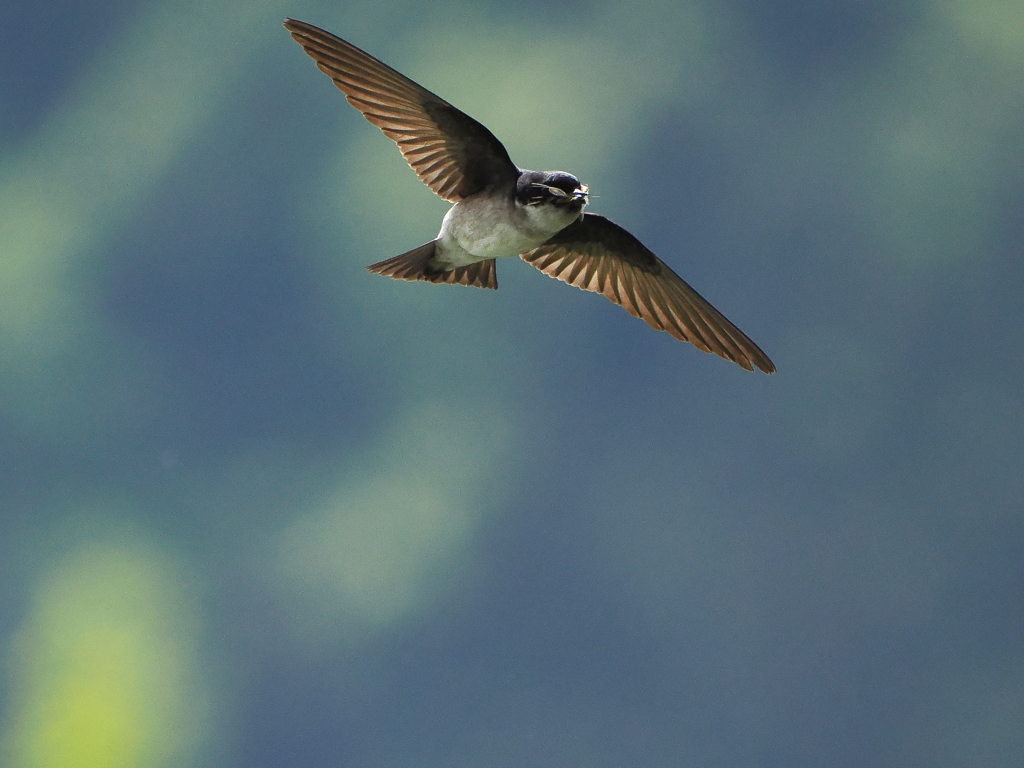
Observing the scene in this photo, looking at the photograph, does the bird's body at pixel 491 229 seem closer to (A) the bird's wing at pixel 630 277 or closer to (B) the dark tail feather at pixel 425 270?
(B) the dark tail feather at pixel 425 270

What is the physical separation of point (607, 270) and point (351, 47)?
0.54 metres

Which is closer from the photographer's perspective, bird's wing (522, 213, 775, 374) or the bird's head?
the bird's head

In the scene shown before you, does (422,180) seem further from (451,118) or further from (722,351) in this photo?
(722,351)

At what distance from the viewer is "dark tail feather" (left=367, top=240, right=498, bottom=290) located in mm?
1658

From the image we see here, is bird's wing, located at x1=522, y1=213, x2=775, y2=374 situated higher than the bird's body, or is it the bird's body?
bird's wing, located at x1=522, y1=213, x2=775, y2=374

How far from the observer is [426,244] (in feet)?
5.47

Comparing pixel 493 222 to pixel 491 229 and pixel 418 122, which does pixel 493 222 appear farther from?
pixel 418 122

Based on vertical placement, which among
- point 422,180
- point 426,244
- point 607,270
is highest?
point 607,270

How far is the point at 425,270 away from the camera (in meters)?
1.69

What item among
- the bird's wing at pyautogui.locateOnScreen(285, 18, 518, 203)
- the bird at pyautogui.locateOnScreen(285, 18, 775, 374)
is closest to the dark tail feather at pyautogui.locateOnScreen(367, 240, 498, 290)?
the bird at pyautogui.locateOnScreen(285, 18, 775, 374)

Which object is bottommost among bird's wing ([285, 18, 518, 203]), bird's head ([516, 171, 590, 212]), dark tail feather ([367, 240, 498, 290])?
dark tail feather ([367, 240, 498, 290])

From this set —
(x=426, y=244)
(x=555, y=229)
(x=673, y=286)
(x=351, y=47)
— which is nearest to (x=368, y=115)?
(x=351, y=47)

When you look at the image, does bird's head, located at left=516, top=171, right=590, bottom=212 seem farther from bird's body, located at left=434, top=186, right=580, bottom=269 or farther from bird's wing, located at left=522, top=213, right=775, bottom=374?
bird's wing, located at left=522, top=213, right=775, bottom=374

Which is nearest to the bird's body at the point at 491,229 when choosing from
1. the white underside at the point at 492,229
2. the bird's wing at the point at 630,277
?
the white underside at the point at 492,229
